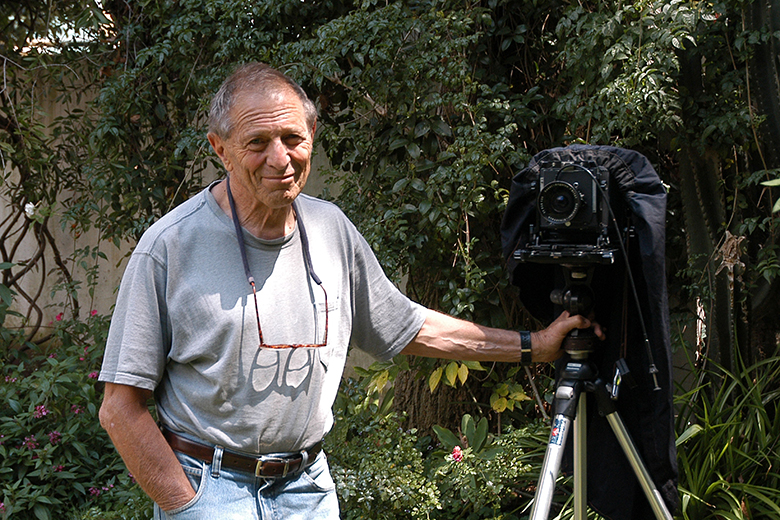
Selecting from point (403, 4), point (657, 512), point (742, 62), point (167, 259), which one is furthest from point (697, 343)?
point (167, 259)

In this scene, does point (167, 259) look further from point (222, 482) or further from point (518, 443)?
point (518, 443)

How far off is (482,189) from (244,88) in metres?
1.29

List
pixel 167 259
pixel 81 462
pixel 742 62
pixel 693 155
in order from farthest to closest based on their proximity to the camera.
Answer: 1. pixel 81 462
2. pixel 693 155
3. pixel 742 62
4. pixel 167 259

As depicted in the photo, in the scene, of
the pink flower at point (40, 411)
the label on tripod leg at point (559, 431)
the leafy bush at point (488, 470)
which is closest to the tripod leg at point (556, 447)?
the label on tripod leg at point (559, 431)

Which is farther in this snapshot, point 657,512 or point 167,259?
point 657,512

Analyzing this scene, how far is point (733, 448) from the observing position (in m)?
2.74

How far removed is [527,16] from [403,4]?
0.50m

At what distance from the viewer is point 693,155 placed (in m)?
3.02

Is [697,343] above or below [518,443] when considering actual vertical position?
above

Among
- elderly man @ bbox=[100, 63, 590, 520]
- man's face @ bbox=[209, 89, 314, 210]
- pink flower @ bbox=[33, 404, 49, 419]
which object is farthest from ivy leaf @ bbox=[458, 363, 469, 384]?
pink flower @ bbox=[33, 404, 49, 419]

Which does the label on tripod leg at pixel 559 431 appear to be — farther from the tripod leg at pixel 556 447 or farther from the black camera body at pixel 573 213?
the black camera body at pixel 573 213

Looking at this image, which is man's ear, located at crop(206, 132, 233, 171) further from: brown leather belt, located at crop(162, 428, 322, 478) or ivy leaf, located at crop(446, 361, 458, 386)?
ivy leaf, located at crop(446, 361, 458, 386)

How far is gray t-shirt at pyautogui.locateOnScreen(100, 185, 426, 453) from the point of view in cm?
169

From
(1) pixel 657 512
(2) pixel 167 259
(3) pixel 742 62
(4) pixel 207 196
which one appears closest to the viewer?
(2) pixel 167 259
